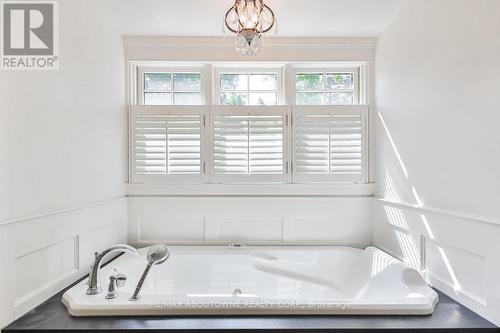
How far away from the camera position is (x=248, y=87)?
2467mm

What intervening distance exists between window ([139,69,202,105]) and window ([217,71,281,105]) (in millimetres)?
202

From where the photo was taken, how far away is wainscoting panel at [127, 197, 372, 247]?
233 centimetres

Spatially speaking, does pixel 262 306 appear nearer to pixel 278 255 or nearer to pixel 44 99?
pixel 278 255

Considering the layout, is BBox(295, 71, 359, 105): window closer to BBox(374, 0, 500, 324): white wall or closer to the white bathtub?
BBox(374, 0, 500, 324): white wall

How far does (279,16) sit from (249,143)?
936mm

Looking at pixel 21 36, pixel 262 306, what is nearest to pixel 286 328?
pixel 262 306

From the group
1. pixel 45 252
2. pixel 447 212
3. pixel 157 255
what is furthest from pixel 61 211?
pixel 447 212

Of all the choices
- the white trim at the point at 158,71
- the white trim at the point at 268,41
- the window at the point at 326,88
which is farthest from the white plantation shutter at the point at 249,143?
the white trim at the point at 268,41

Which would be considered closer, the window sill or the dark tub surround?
the dark tub surround

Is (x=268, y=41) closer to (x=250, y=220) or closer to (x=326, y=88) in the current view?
(x=326, y=88)

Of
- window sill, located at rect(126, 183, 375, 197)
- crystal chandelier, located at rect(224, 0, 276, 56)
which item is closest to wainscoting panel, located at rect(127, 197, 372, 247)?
window sill, located at rect(126, 183, 375, 197)

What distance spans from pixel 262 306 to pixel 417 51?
171 centimetres

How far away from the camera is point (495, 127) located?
1228 millimetres

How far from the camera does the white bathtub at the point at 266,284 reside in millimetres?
1301
